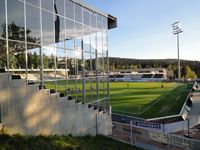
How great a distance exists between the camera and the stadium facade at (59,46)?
33.7ft

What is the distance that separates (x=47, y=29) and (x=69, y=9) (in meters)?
2.15

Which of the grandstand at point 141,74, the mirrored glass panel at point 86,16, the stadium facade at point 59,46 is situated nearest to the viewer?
the stadium facade at point 59,46

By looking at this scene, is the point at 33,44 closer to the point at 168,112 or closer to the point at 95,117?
the point at 95,117

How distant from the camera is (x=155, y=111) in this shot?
3281 centimetres

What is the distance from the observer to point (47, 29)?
12.6 metres

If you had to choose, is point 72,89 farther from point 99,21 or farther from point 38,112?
point 99,21

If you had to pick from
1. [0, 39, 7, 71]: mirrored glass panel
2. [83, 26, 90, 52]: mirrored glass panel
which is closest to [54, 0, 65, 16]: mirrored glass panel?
[83, 26, 90, 52]: mirrored glass panel

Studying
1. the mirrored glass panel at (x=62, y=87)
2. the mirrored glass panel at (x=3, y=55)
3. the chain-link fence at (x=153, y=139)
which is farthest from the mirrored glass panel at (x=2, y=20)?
the chain-link fence at (x=153, y=139)

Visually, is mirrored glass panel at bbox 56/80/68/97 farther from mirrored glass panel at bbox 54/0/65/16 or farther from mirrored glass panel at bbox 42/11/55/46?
mirrored glass panel at bbox 54/0/65/16

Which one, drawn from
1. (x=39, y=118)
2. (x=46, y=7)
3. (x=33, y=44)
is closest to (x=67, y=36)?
(x=46, y=7)

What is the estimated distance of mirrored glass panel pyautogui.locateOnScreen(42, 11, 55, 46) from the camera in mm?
12266

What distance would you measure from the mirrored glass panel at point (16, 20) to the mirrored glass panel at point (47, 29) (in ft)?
4.83

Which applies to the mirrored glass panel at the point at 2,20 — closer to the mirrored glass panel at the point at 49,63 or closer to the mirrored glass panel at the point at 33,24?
the mirrored glass panel at the point at 33,24

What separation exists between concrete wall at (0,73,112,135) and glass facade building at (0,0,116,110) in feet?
1.92
